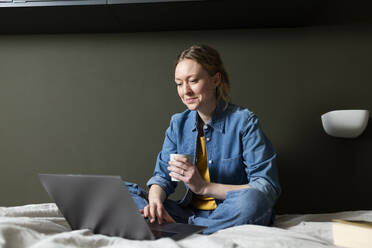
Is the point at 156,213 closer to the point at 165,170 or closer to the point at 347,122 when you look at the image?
the point at 165,170

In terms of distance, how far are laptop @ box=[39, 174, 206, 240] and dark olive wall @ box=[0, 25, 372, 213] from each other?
39.6 inches

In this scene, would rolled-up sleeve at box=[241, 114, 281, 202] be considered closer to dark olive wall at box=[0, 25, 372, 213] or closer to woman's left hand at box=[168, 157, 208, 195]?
woman's left hand at box=[168, 157, 208, 195]

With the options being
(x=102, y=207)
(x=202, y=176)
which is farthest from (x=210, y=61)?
(x=102, y=207)

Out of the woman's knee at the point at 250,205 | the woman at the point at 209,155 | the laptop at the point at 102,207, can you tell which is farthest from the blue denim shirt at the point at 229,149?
the laptop at the point at 102,207

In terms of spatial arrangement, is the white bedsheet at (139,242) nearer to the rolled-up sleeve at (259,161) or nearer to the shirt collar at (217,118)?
the rolled-up sleeve at (259,161)

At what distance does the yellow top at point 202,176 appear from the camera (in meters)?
1.46

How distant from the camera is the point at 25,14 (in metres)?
1.81

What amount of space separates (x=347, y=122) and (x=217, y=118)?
2.45 feet

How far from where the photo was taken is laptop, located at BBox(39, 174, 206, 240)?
0.87m

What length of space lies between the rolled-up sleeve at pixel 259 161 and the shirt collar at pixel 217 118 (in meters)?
0.11

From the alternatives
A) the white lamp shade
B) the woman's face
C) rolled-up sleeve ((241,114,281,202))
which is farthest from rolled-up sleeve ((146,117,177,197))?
the white lamp shade

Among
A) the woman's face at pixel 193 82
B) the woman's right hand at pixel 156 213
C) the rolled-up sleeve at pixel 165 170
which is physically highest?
the woman's face at pixel 193 82

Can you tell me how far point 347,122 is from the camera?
177 cm

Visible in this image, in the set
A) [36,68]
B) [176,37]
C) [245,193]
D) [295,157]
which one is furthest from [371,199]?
[36,68]
